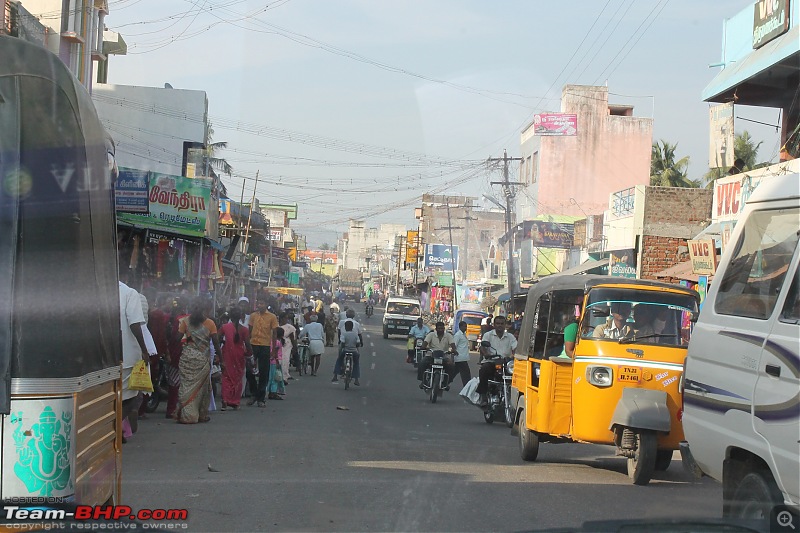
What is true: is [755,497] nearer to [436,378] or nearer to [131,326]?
[131,326]

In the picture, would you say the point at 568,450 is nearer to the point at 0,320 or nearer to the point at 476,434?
the point at 476,434

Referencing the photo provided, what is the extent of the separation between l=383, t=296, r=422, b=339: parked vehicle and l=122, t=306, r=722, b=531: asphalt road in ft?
110

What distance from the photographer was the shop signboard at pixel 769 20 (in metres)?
20.4

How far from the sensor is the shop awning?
19703mm

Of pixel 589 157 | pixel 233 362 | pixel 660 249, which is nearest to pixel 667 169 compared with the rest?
pixel 589 157

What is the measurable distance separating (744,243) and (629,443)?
4.57 meters

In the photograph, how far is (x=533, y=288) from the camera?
13.3 m

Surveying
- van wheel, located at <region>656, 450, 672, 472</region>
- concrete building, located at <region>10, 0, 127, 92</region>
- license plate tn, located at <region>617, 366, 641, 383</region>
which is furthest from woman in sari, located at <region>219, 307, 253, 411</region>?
concrete building, located at <region>10, 0, 127, 92</region>

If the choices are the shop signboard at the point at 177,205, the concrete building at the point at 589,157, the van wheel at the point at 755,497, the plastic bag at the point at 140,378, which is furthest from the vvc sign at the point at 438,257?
the van wheel at the point at 755,497

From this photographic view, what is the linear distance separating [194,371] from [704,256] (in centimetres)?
1303

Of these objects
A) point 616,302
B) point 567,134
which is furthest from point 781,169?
point 567,134

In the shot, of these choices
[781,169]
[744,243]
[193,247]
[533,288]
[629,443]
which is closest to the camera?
[744,243]

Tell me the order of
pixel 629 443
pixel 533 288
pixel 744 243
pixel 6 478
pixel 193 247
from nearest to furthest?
pixel 6 478 → pixel 744 243 → pixel 629 443 → pixel 533 288 → pixel 193 247

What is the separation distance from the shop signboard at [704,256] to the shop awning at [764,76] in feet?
12.5
